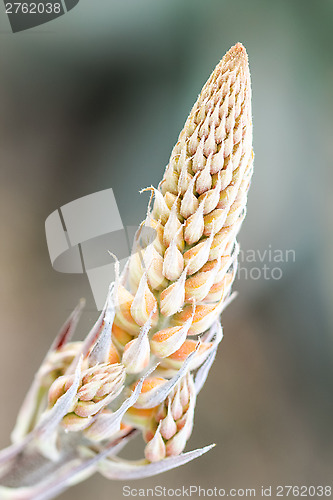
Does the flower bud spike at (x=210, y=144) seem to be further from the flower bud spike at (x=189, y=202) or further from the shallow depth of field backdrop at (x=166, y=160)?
the shallow depth of field backdrop at (x=166, y=160)

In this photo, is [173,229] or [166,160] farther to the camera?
[166,160]

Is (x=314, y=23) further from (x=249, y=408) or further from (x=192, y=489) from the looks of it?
(x=192, y=489)

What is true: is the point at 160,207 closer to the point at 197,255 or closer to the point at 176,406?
the point at 197,255

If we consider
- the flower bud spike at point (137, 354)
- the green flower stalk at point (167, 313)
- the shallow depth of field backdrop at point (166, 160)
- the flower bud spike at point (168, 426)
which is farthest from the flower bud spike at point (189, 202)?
the shallow depth of field backdrop at point (166, 160)

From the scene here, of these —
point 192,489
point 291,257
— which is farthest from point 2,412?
point 291,257

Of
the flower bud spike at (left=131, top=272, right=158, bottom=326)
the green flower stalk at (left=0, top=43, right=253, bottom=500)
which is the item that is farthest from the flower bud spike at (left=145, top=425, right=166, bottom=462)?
the flower bud spike at (left=131, top=272, right=158, bottom=326)

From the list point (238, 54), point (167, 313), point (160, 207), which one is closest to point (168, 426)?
point (167, 313)
